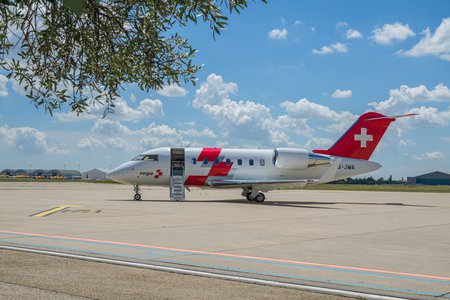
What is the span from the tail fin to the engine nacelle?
1.64 metres

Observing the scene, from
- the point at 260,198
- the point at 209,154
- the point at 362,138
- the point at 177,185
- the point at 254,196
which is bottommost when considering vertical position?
the point at 260,198

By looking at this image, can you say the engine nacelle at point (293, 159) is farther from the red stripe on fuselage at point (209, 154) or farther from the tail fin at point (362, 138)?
the red stripe on fuselage at point (209, 154)

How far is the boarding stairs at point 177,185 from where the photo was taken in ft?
114

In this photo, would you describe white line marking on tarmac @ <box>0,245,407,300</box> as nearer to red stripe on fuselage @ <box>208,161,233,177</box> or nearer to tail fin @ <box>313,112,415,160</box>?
red stripe on fuselage @ <box>208,161,233,177</box>

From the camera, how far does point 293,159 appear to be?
36219 mm

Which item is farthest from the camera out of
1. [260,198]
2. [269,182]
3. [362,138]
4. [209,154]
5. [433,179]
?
[433,179]

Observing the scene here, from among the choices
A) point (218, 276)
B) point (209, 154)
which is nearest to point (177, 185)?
point (209, 154)

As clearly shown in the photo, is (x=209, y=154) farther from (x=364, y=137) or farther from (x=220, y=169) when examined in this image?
(x=364, y=137)

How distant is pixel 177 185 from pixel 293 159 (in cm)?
807

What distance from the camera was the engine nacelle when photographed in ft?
119

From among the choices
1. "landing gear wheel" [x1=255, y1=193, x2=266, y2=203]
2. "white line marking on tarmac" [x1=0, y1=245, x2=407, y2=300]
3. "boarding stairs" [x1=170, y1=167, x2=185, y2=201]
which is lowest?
"white line marking on tarmac" [x1=0, y1=245, x2=407, y2=300]

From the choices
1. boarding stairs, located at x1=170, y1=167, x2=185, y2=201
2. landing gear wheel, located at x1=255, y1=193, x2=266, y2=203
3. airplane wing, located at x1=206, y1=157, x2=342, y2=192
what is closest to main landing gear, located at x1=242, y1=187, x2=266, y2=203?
landing gear wheel, located at x1=255, y1=193, x2=266, y2=203

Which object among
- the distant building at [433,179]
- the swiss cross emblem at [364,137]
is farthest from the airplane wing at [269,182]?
the distant building at [433,179]

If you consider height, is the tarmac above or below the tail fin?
below
